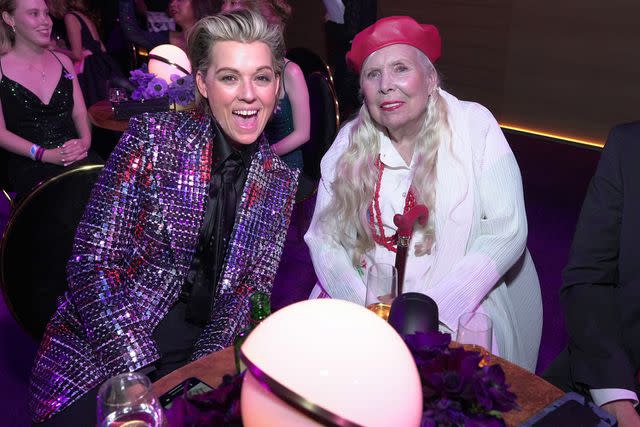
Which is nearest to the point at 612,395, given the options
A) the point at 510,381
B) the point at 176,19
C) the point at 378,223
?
the point at 510,381

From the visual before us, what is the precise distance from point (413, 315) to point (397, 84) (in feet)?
3.26

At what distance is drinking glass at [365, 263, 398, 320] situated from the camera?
1.53 metres

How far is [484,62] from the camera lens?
7.46 m

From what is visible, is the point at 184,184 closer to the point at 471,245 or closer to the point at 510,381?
the point at 471,245

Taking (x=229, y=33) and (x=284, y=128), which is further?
(x=284, y=128)

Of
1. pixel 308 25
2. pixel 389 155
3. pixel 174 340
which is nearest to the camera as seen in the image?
pixel 174 340

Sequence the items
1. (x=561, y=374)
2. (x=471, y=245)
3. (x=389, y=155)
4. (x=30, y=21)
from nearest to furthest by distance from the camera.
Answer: (x=561, y=374), (x=471, y=245), (x=389, y=155), (x=30, y=21)

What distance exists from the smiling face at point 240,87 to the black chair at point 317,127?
1.63m

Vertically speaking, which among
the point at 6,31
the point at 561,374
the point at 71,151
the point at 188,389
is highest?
the point at 6,31

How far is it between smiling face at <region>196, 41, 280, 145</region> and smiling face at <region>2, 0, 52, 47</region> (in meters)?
2.11

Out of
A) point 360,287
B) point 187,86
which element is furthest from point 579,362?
point 187,86

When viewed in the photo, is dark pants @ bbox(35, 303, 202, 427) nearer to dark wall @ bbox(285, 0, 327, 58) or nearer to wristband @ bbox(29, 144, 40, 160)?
wristband @ bbox(29, 144, 40, 160)

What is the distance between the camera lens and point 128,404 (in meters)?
1.17

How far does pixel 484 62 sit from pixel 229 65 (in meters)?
6.18
